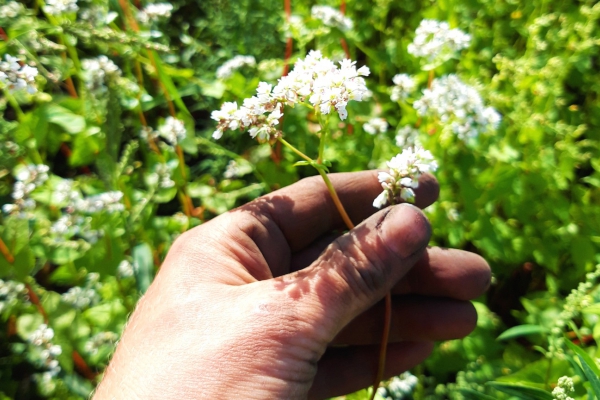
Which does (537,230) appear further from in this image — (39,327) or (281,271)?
(39,327)

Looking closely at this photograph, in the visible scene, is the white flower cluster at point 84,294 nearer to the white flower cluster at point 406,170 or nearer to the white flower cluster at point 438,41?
the white flower cluster at point 406,170

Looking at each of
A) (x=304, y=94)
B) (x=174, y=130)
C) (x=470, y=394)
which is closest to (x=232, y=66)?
(x=174, y=130)

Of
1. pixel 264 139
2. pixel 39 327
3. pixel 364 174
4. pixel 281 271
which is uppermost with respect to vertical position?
pixel 264 139

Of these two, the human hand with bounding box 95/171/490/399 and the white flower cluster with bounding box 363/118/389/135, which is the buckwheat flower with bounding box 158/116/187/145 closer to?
the human hand with bounding box 95/171/490/399

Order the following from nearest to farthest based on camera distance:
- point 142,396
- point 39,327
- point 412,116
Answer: point 142,396 → point 39,327 → point 412,116

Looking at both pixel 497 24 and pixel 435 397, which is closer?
pixel 435 397

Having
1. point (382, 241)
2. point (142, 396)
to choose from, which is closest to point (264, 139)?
point (382, 241)
